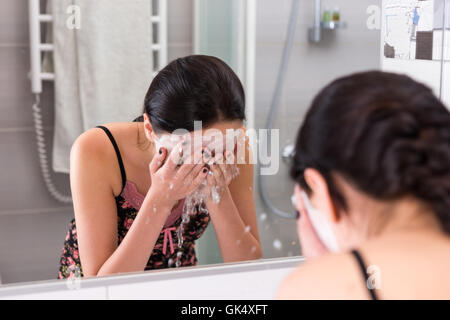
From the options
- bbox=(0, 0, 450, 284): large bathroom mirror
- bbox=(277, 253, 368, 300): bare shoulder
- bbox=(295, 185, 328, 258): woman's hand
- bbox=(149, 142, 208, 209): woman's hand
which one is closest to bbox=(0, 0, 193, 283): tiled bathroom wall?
bbox=(0, 0, 450, 284): large bathroom mirror

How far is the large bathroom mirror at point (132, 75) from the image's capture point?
89cm

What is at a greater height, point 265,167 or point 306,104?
point 306,104

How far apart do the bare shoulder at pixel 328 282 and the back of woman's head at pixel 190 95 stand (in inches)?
16.3

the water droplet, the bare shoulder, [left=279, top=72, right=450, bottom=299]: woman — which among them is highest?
[left=279, top=72, right=450, bottom=299]: woman

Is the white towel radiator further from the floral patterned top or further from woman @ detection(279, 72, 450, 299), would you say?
woman @ detection(279, 72, 450, 299)

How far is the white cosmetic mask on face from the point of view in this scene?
0.64 metres

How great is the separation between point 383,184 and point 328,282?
11 cm

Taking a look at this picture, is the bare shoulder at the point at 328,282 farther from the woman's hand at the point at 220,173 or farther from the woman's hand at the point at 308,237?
the woman's hand at the point at 220,173

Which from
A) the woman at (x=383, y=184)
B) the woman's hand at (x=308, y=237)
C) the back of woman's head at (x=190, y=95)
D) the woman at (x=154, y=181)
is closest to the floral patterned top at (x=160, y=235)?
the woman at (x=154, y=181)

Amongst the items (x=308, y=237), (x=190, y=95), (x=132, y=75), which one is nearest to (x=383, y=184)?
(x=308, y=237)
